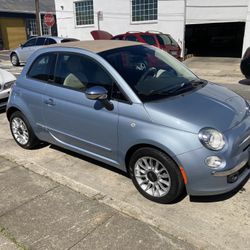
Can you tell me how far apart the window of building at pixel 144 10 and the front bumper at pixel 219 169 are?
16.2m

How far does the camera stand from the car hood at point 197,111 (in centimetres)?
332

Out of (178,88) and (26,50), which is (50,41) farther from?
(178,88)

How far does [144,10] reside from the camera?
61.5 ft

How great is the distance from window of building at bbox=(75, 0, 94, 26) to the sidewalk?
19.1 meters

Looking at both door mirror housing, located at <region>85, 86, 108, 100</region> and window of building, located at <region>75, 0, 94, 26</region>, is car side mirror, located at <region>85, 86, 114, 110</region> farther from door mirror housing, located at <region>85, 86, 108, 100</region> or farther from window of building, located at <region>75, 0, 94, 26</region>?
window of building, located at <region>75, 0, 94, 26</region>

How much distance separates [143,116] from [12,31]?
1223 inches

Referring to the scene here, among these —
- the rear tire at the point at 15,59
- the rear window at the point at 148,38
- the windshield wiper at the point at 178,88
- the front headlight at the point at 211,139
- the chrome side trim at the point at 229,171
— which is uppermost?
the windshield wiper at the point at 178,88

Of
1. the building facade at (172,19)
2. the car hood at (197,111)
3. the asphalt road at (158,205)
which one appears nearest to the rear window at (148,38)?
the building facade at (172,19)

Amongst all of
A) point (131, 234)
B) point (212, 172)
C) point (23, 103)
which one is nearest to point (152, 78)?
point (212, 172)

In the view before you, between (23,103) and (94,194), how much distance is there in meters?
2.00

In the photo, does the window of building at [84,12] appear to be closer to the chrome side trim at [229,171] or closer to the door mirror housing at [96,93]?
the door mirror housing at [96,93]

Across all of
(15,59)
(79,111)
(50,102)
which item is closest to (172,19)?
(15,59)

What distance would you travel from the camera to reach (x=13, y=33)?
3139 centimetres

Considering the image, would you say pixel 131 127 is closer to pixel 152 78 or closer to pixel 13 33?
pixel 152 78
